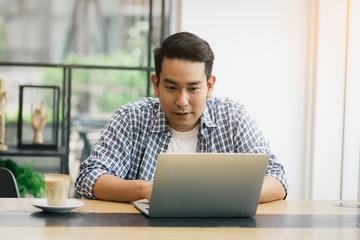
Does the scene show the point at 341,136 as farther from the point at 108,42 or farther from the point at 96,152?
the point at 96,152

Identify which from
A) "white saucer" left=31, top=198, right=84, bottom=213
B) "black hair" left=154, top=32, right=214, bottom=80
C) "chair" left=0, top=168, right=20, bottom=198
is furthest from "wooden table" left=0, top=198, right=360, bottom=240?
"black hair" left=154, top=32, right=214, bottom=80

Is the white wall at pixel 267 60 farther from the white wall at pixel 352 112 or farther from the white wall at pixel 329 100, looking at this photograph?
the white wall at pixel 352 112

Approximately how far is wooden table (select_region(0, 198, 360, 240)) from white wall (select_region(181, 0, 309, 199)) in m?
2.23

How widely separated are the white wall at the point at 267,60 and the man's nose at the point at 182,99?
1.89m

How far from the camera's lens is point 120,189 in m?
1.70

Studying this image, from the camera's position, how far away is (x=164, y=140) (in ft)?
7.05

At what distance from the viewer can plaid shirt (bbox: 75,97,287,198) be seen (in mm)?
2031

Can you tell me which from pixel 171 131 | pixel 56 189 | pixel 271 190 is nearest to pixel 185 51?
pixel 171 131

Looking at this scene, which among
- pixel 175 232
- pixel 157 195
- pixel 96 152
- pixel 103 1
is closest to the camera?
pixel 175 232

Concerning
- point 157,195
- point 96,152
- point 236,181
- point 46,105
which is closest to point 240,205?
point 236,181

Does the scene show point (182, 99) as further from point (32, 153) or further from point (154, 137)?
point (32, 153)

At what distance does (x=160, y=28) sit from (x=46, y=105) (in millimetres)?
1108

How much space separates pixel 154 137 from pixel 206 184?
79 cm

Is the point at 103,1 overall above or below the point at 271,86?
above
